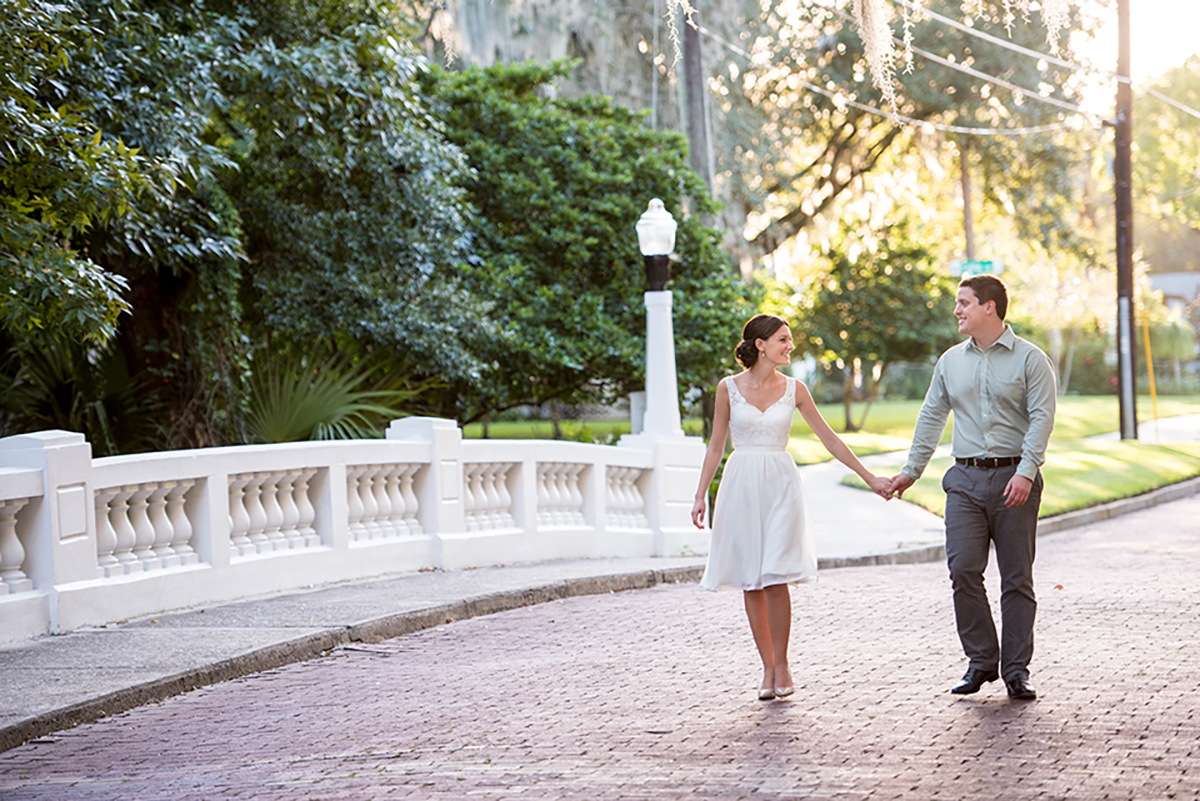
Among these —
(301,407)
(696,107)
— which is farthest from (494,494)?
(696,107)

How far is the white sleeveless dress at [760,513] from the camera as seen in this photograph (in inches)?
242

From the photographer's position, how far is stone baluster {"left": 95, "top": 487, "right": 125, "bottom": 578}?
328 inches

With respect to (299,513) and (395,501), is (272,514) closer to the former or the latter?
(299,513)

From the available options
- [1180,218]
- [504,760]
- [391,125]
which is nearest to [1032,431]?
[504,760]

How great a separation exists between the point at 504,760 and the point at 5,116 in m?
5.37

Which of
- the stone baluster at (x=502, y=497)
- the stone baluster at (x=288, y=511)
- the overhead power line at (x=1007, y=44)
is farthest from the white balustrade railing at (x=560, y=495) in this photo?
the overhead power line at (x=1007, y=44)

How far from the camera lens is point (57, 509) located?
788 cm

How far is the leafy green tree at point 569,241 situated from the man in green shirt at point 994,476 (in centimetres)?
1175

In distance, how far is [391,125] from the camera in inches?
510

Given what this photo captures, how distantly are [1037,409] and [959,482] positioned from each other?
1.57 feet

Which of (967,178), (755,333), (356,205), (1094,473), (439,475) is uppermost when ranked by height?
(967,178)

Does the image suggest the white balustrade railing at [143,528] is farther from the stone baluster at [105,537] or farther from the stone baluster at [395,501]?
the stone baluster at [395,501]

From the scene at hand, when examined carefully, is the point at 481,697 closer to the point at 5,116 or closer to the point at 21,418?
the point at 5,116

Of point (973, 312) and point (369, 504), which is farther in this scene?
point (369, 504)
